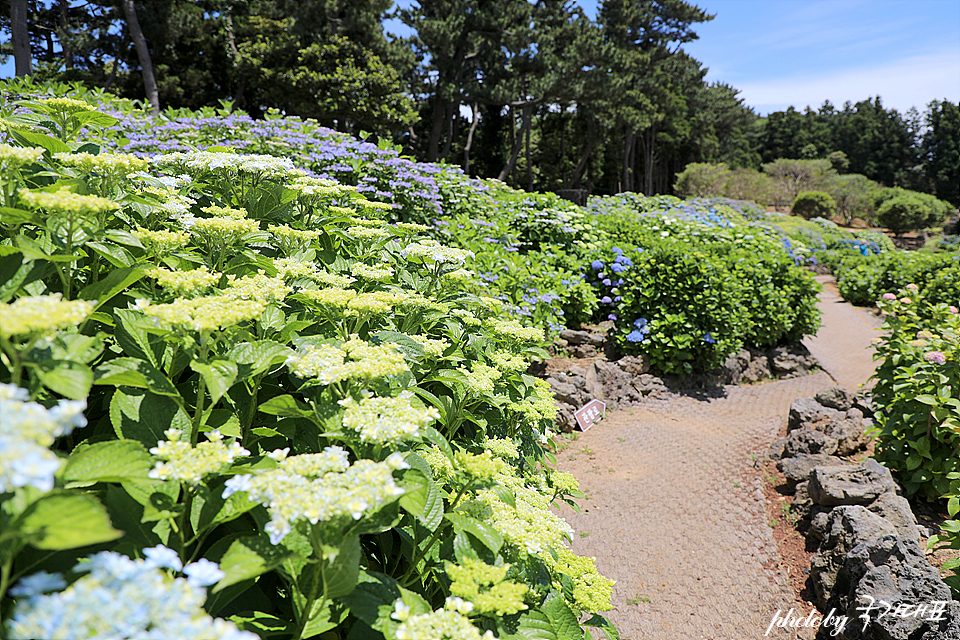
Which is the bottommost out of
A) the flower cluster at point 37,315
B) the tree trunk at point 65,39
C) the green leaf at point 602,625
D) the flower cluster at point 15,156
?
the green leaf at point 602,625

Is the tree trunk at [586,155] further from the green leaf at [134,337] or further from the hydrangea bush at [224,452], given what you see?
the green leaf at [134,337]

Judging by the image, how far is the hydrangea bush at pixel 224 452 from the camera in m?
0.63

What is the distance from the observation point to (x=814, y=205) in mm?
36219

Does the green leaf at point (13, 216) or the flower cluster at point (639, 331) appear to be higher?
the green leaf at point (13, 216)

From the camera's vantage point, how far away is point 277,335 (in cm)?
146

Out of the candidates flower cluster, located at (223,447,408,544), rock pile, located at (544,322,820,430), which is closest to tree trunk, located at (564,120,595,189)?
rock pile, located at (544,322,820,430)

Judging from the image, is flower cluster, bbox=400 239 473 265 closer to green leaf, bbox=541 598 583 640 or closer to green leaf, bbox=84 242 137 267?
green leaf, bbox=84 242 137 267

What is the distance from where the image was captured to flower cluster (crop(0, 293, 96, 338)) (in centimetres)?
71

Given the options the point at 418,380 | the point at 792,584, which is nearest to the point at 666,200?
the point at 792,584

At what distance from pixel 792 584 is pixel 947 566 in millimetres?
986

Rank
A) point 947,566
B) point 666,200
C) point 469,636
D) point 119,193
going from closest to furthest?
1. point 469,636
2. point 119,193
3. point 947,566
4. point 666,200

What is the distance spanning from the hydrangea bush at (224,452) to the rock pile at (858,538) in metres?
2.04

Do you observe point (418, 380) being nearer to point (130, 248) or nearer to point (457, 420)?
point (457, 420)

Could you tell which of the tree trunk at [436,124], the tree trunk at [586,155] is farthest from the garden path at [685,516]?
the tree trunk at [586,155]
